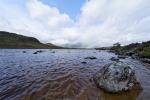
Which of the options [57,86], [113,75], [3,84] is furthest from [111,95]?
[3,84]

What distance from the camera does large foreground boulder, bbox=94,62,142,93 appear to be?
12.6 meters

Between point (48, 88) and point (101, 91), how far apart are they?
14.9ft

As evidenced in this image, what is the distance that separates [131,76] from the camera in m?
14.0

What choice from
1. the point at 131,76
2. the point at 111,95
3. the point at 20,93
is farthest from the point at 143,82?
the point at 20,93

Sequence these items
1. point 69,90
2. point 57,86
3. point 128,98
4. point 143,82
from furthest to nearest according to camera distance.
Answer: point 143,82, point 57,86, point 69,90, point 128,98

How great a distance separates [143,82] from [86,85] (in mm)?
6096

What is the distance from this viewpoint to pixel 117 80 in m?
12.9

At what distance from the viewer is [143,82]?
15.1 meters

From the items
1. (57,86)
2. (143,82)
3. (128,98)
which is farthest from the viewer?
(143,82)

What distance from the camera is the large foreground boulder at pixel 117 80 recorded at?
41.3 feet

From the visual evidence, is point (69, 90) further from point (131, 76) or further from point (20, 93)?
point (131, 76)

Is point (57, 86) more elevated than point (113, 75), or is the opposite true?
point (113, 75)

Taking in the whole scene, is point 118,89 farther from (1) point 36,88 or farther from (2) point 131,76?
(1) point 36,88

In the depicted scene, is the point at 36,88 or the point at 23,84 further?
the point at 23,84
